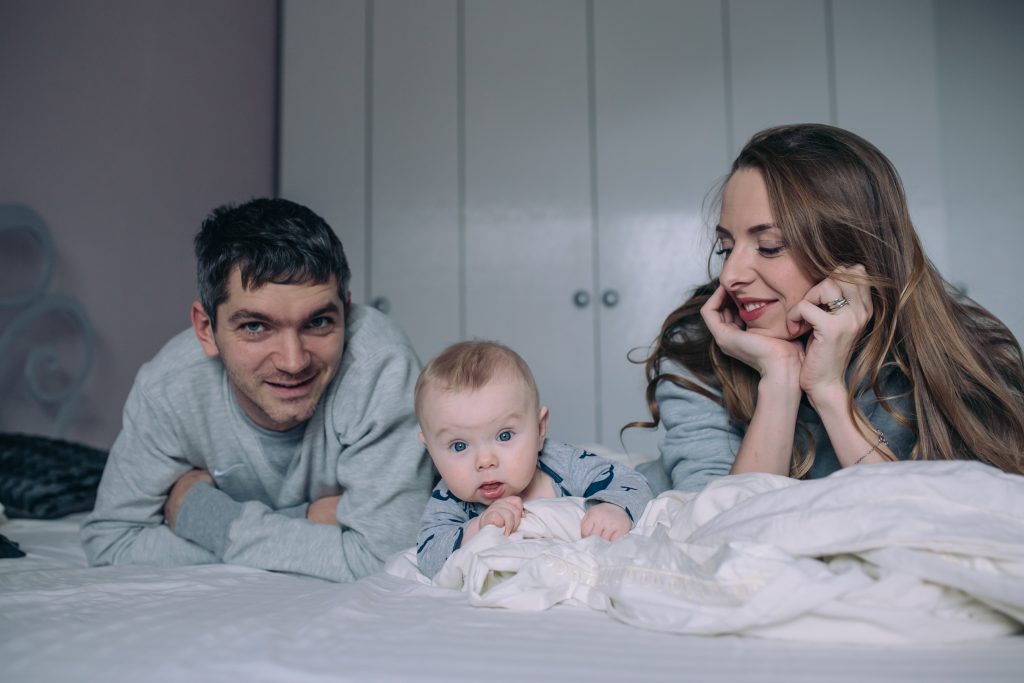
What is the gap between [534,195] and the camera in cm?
302

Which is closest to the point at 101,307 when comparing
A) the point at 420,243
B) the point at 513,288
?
the point at 420,243

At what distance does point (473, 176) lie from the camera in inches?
121

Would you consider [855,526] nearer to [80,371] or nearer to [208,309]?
[208,309]

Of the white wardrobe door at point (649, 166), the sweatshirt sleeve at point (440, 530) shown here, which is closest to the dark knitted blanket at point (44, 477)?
the sweatshirt sleeve at point (440, 530)

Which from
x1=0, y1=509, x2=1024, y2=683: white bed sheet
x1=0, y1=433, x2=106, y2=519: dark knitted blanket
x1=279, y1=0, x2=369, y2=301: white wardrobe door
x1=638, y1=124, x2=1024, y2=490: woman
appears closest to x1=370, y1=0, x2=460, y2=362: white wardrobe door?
x1=279, y1=0, x2=369, y2=301: white wardrobe door

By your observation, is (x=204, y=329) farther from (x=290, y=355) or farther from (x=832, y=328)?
(x=832, y=328)

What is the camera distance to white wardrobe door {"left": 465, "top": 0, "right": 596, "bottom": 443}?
117 inches

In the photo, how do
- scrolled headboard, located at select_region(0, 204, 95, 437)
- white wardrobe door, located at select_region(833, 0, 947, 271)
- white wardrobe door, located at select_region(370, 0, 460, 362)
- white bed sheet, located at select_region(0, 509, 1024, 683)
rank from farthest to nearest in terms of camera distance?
white wardrobe door, located at select_region(370, 0, 460, 362)
white wardrobe door, located at select_region(833, 0, 947, 271)
scrolled headboard, located at select_region(0, 204, 95, 437)
white bed sheet, located at select_region(0, 509, 1024, 683)

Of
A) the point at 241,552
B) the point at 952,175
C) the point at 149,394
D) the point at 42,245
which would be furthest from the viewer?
the point at 952,175

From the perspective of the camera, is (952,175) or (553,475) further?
(952,175)

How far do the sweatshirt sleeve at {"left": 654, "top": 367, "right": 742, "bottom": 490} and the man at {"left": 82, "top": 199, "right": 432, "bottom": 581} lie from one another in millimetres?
438

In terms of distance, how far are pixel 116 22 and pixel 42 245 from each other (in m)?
0.73

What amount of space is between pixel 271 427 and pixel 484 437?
1.53ft

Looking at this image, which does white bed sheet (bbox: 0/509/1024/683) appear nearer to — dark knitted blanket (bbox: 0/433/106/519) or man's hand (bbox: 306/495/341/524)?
man's hand (bbox: 306/495/341/524)
